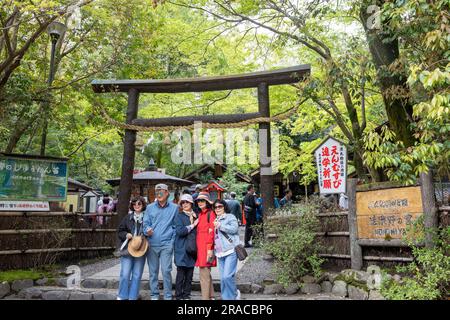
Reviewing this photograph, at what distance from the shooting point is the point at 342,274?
7.07 meters

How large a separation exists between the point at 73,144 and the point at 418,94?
680 inches

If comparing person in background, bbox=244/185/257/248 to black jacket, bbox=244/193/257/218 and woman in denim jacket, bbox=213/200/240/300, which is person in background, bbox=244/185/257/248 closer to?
black jacket, bbox=244/193/257/218

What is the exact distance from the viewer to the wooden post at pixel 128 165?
31.7 ft

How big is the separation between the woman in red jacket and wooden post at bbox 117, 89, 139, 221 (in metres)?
4.05

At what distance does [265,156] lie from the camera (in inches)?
370

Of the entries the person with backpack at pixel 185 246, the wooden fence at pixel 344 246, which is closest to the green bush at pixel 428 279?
the wooden fence at pixel 344 246

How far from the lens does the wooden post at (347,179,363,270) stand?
286 inches

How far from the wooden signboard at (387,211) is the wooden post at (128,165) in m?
5.69

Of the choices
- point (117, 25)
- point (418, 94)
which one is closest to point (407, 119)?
point (418, 94)

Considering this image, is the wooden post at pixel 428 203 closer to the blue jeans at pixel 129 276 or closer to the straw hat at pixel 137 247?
the straw hat at pixel 137 247

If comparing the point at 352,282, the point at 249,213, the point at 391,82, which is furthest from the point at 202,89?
the point at 352,282

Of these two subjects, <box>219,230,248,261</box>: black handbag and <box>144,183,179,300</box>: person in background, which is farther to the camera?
<box>144,183,179,300</box>: person in background

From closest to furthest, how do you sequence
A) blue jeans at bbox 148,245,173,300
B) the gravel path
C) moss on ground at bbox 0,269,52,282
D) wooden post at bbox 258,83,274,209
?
blue jeans at bbox 148,245,173,300 → the gravel path → moss on ground at bbox 0,269,52,282 → wooden post at bbox 258,83,274,209

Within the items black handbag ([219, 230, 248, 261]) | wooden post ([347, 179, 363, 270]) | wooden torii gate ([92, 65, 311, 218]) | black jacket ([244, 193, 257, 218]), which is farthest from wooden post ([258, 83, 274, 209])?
black handbag ([219, 230, 248, 261])
